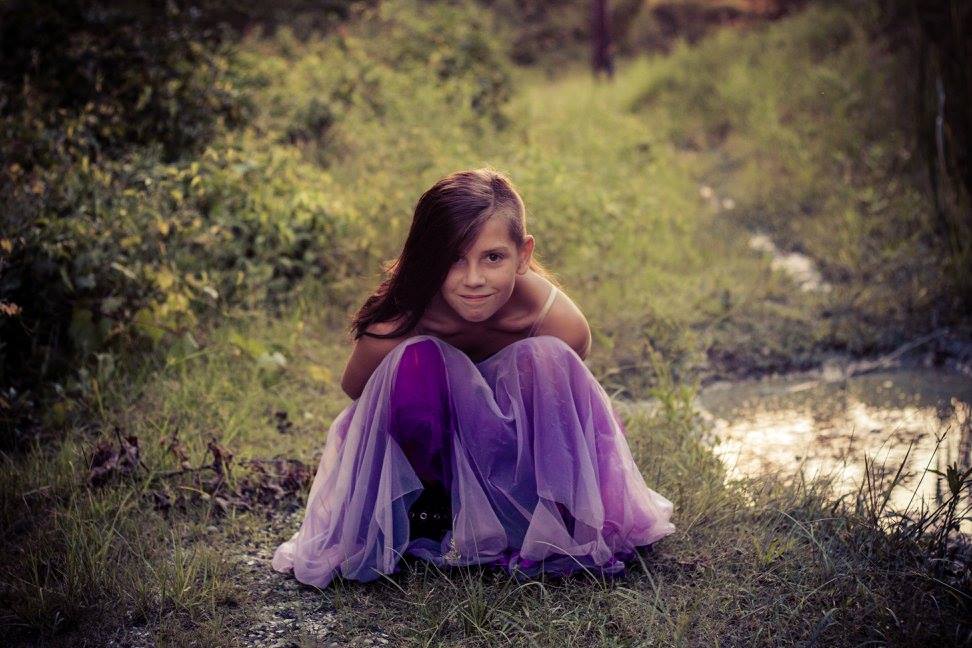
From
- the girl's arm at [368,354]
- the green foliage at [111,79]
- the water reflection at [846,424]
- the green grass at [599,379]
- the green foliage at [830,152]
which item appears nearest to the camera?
the green grass at [599,379]

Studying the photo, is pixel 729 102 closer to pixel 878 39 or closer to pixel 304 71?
pixel 878 39

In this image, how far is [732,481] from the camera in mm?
3090

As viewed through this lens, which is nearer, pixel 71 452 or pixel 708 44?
pixel 71 452

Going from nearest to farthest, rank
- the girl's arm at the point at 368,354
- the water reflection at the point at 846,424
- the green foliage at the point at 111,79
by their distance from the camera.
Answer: the girl's arm at the point at 368,354 < the water reflection at the point at 846,424 < the green foliage at the point at 111,79

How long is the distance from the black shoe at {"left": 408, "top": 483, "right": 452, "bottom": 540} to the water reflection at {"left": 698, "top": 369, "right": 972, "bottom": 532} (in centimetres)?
114

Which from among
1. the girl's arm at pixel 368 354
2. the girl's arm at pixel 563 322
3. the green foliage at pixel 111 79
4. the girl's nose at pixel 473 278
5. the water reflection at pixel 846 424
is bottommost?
the water reflection at pixel 846 424

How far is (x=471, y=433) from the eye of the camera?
8.34ft

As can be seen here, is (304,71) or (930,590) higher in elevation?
(304,71)

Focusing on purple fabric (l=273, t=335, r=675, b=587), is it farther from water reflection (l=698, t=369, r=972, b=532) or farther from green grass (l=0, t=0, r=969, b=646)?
water reflection (l=698, t=369, r=972, b=532)

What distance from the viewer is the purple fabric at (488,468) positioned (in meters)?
2.50

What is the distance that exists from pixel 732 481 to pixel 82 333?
103 inches

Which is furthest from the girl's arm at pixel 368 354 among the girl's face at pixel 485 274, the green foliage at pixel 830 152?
the green foliage at pixel 830 152

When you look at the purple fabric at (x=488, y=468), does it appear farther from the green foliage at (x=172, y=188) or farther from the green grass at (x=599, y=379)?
the green foliage at (x=172, y=188)

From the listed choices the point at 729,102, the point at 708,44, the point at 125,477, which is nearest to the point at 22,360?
the point at 125,477
